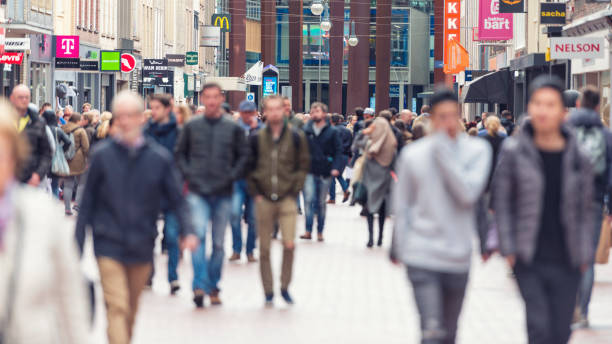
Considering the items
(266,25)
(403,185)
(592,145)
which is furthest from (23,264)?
(266,25)

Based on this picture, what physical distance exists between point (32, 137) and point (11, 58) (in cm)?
1949

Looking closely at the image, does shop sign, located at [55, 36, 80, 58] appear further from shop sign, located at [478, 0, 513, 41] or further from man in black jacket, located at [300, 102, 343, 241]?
man in black jacket, located at [300, 102, 343, 241]

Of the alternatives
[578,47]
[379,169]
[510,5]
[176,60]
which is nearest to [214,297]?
[379,169]

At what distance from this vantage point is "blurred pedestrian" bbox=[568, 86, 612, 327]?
10.3 metres

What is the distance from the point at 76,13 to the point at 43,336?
45781 millimetres

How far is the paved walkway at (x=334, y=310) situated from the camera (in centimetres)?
1029

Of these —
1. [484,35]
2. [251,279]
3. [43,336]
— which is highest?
[484,35]

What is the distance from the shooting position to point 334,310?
1181 centimetres

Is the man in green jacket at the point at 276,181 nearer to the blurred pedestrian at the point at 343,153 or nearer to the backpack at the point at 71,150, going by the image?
the backpack at the point at 71,150

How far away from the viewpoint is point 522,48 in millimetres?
43938

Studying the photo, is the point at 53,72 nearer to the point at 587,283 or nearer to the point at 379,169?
the point at 379,169

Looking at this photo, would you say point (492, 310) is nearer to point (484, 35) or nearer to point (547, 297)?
point (547, 297)

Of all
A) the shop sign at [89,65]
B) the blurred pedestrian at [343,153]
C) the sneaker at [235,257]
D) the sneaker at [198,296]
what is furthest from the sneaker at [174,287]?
the shop sign at [89,65]

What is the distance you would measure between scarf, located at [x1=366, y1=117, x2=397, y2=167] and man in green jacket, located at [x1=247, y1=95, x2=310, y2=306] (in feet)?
21.9
